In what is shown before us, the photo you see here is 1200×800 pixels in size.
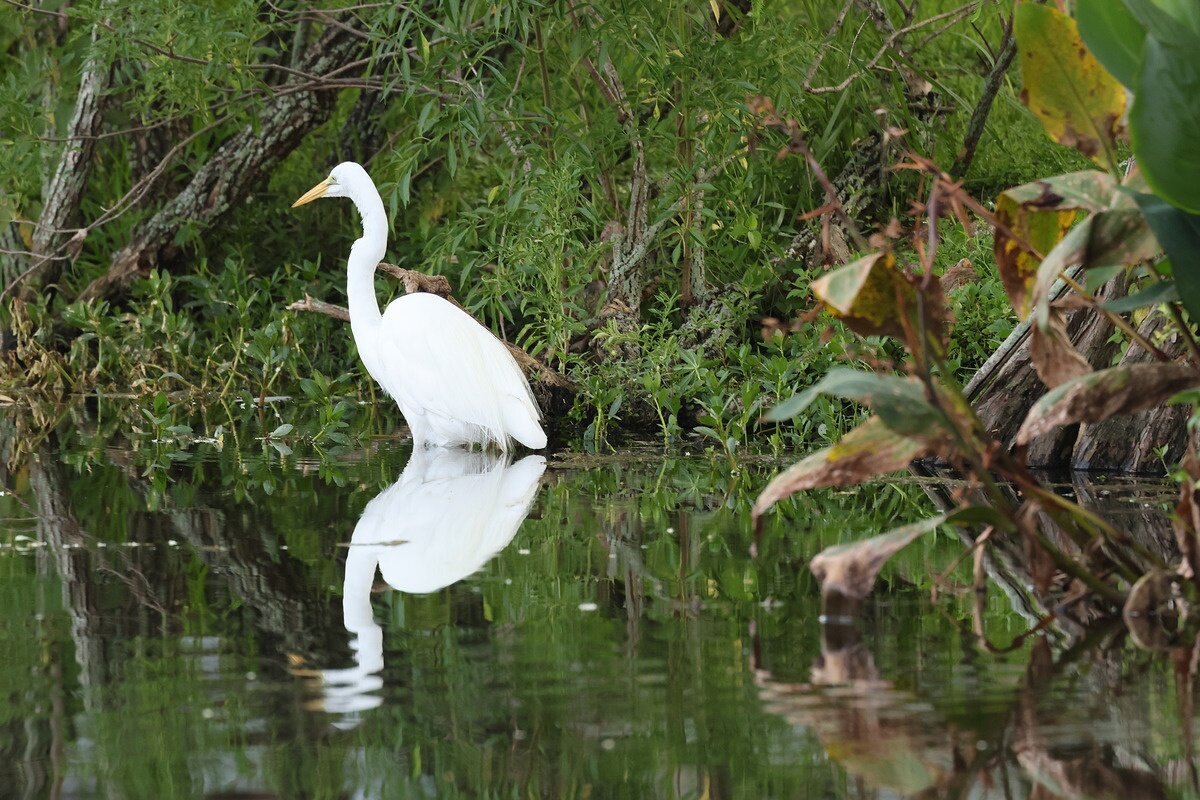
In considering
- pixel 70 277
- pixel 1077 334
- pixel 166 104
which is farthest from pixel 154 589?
pixel 70 277

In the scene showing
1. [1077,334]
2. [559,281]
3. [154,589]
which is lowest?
[154,589]

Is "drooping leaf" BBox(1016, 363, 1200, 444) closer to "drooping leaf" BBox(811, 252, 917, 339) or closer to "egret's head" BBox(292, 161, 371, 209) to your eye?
"drooping leaf" BBox(811, 252, 917, 339)

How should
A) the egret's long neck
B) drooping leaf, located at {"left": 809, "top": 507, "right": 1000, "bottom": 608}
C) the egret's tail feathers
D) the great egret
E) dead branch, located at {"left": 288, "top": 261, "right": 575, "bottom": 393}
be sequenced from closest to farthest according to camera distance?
drooping leaf, located at {"left": 809, "top": 507, "right": 1000, "bottom": 608} → the egret's tail feathers → the great egret → the egret's long neck → dead branch, located at {"left": 288, "top": 261, "right": 575, "bottom": 393}

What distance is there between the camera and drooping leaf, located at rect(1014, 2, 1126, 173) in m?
2.60

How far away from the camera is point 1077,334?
444 centimetres

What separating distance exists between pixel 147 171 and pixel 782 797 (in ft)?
22.7

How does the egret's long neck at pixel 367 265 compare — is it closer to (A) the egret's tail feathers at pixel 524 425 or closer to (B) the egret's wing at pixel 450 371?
(B) the egret's wing at pixel 450 371

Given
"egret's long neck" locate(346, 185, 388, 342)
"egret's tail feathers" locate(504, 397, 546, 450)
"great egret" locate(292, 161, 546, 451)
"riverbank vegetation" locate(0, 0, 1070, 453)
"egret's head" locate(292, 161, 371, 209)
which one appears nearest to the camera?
"egret's tail feathers" locate(504, 397, 546, 450)

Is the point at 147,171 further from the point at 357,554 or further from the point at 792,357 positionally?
the point at 357,554

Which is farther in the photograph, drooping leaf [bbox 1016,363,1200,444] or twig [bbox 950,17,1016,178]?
twig [bbox 950,17,1016,178]

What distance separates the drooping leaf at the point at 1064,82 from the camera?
2.60 meters

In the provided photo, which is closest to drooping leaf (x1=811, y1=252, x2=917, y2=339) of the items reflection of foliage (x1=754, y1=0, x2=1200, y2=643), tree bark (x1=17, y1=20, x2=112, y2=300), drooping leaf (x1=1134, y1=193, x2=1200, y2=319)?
reflection of foliage (x1=754, y1=0, x2=1200, y2=643)

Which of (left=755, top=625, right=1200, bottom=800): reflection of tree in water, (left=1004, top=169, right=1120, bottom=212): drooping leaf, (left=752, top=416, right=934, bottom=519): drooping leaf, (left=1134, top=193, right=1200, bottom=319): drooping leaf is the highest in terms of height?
(left=1004, top=169, right=1120, bottom=212): drooping leaf

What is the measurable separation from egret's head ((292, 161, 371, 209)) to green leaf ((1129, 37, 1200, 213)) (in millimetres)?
3796
